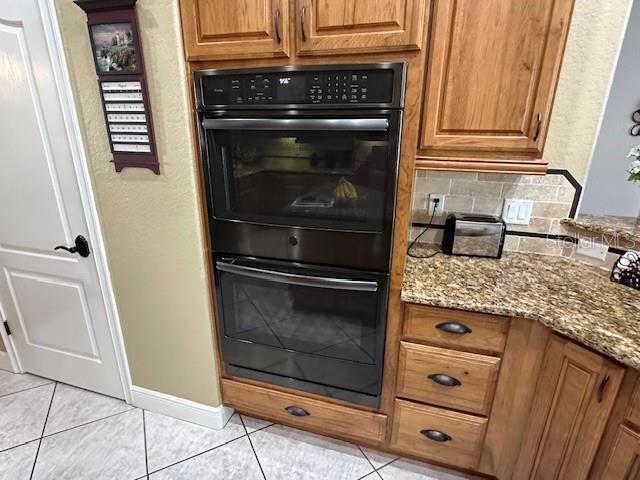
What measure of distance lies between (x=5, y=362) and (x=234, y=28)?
2458 millimetres

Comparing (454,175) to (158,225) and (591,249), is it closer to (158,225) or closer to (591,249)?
(591,249)

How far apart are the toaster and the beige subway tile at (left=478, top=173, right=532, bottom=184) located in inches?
6.7

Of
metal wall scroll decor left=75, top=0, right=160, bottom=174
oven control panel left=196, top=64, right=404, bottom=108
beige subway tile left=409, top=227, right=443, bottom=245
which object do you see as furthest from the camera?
beige subway tile left=409, top=227, right=443, bottom=245

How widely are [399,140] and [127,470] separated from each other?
1835 mm

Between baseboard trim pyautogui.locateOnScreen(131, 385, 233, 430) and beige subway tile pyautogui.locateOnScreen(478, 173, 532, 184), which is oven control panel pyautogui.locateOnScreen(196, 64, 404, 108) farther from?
baseboard trim pyautogui.locateOnScreen(131, 385, 233, 430)

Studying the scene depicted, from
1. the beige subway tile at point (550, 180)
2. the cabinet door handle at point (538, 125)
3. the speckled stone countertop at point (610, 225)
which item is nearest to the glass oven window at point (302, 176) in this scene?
the cabinet door handle at point (538, 125)

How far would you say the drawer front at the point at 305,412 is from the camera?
1.56 m

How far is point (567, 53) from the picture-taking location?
1.37m

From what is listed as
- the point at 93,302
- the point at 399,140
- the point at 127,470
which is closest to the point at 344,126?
the point at 399,140

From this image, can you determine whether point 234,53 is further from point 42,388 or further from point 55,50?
point 42,388

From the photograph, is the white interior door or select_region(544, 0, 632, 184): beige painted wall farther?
the white interior door

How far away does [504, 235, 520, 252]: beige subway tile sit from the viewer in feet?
5.42

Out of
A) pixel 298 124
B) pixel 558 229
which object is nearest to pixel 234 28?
pixel 298 124

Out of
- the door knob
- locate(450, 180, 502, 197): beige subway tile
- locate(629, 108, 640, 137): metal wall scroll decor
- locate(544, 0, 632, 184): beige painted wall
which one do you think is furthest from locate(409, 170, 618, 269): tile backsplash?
the door knob
